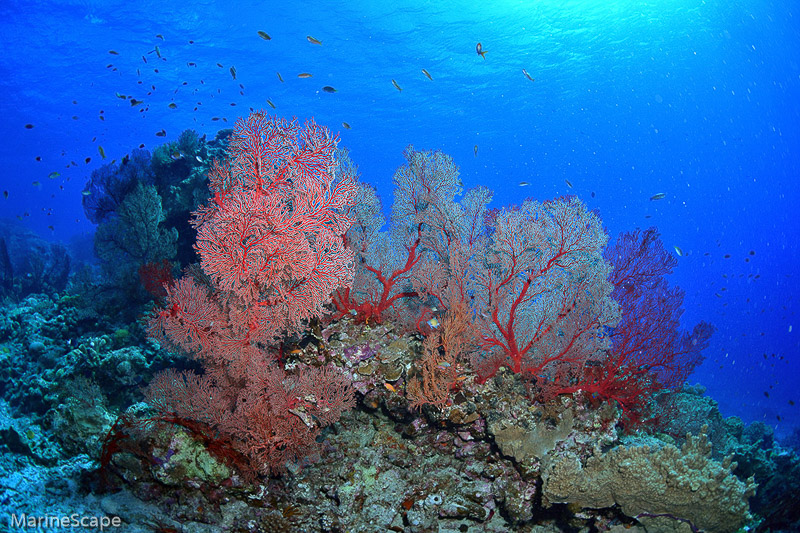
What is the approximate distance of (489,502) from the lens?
14.2ft

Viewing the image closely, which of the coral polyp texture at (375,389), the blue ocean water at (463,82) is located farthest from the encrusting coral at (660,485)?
the blue ocean water at (463,82)

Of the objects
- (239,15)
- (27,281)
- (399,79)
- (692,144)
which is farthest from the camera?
(692,144)

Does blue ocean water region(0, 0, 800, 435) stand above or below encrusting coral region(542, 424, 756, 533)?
above

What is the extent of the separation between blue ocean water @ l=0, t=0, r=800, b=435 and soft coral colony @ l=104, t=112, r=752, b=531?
26.3 feet

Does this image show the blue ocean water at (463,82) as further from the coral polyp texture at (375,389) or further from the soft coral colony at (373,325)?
the coral polyp texture at (375,389)

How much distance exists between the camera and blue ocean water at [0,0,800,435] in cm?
2481

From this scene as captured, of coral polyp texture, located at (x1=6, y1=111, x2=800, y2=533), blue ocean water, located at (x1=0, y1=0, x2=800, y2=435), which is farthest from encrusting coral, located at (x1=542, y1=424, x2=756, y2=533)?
blue ocean water, located at (x1=0, y1=0, x2=800, y2=435)

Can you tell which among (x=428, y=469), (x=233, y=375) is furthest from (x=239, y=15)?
(x=428, y=469)

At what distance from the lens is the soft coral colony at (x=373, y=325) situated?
4.08m

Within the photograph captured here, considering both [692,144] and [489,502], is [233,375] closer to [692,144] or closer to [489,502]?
[489,502]

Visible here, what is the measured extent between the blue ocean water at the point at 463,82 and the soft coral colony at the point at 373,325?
8.03m

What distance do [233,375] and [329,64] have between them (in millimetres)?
33452

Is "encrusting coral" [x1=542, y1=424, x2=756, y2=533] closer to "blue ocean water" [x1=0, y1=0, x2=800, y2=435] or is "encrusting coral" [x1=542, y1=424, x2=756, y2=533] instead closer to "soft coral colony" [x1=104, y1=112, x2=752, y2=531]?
"soft coral colony" [x1=104, y1=112, x2=752, y2=531]

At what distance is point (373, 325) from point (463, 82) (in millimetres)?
36508
